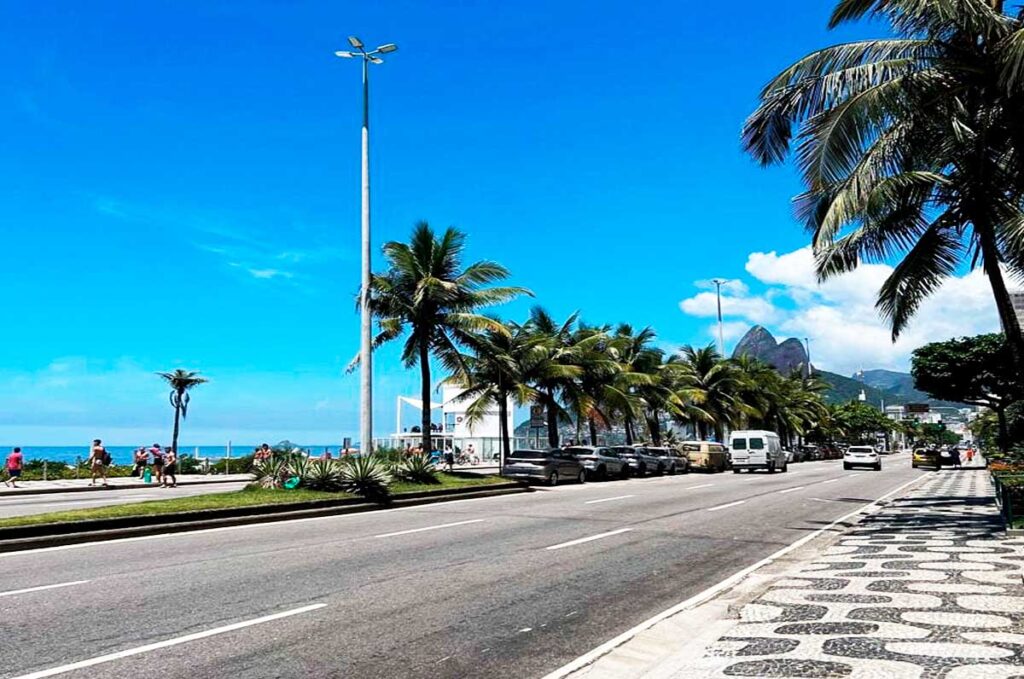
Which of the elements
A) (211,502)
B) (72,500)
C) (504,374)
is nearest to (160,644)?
(211,502)

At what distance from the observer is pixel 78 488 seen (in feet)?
94.2

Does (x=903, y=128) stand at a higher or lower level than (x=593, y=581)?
higher

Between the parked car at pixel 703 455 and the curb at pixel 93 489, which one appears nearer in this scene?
the curb at pixel 93 489

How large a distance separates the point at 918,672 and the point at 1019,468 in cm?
1680

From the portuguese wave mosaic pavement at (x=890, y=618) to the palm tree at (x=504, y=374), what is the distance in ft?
71.3

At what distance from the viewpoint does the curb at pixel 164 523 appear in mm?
12398

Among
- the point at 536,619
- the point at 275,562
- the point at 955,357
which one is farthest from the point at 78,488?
the point at 955,357

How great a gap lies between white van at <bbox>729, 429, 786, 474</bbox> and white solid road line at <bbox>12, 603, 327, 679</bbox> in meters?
40.2

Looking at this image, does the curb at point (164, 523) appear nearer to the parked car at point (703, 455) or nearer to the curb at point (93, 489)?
the curb at point (93, 489)

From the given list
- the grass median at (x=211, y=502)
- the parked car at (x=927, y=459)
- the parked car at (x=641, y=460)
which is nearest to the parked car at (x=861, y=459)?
the parked car at (x=927, y=459)

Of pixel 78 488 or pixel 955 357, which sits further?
pixel 955 357

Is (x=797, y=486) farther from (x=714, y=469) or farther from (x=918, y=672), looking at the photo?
(x=918, y=672)

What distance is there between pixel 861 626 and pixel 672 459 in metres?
38.2

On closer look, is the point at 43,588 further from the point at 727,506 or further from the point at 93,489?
the point at 93,489
